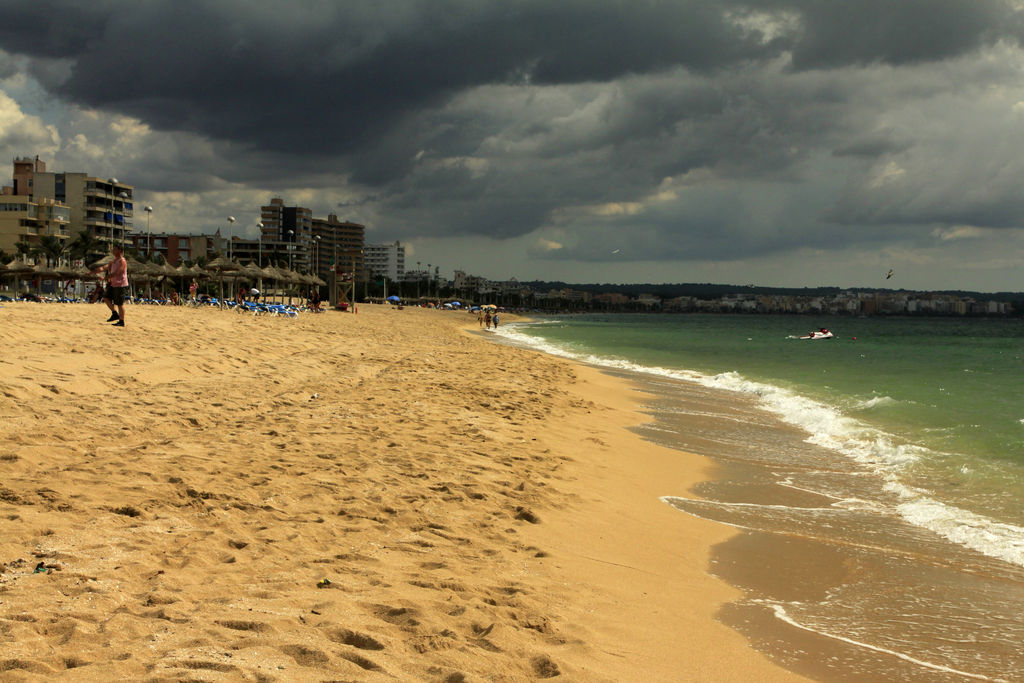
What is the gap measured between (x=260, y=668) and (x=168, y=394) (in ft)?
24.2

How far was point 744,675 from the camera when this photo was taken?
3.62 meters

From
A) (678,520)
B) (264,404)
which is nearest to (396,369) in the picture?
(264,404)

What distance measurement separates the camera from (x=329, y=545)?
4.49m

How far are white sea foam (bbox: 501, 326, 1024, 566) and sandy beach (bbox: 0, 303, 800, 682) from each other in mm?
2363

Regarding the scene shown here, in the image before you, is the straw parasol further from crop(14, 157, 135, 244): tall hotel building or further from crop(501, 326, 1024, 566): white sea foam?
crop(14, 157, 135, 244): tall hotel building

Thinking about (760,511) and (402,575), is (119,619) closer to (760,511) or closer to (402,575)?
(402,575)

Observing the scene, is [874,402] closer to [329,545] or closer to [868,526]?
[868,526]

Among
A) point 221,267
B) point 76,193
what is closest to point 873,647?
point 221,267

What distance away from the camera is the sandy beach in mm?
3098

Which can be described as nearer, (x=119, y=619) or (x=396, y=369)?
(x=119, y=619)

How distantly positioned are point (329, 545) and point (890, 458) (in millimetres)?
8857

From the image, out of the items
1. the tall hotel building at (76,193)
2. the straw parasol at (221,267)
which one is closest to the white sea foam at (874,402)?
the straw parasol at (221,267)

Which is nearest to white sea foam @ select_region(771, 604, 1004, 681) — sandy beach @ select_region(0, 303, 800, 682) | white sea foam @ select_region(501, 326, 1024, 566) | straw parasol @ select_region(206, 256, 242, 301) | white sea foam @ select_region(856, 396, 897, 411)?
sandy beach @ select_region(0, 303, 800, 682)

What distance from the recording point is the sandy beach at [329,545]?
122 inches
